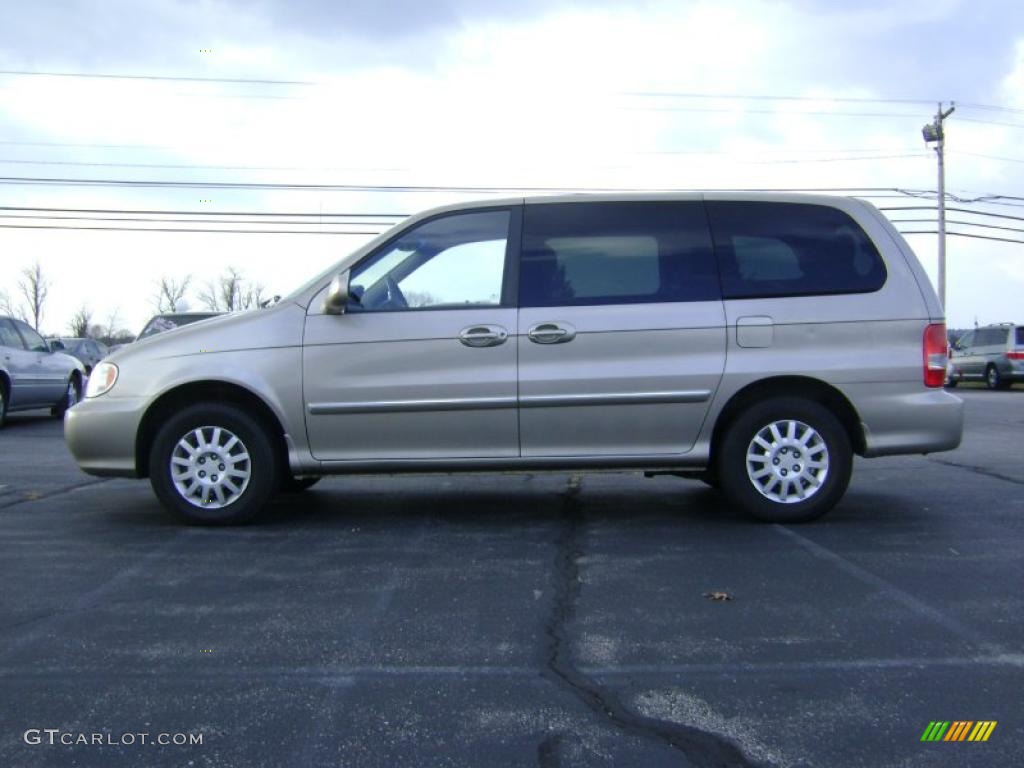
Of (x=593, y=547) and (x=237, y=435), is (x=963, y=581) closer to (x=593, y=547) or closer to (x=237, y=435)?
(x=593, y=547)

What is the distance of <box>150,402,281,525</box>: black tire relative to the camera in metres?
5.67

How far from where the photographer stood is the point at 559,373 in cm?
559

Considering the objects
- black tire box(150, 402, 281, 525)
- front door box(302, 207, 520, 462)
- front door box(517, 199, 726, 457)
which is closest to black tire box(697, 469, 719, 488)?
front door box(517, 199, 726, 457)

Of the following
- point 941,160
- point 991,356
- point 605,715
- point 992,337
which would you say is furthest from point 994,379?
point 605,715

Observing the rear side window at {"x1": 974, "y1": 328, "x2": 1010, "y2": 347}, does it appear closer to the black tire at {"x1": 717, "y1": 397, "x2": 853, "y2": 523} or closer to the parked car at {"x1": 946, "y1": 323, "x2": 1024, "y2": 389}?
the parked car at {"x1": 946, "y1": 323, "x2": 1024, "y2": 389}

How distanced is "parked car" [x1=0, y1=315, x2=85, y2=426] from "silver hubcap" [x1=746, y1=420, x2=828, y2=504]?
1081 cm

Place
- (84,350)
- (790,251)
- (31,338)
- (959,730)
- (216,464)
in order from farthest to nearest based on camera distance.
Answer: (84,350), (31,338), (790,251), (216,464), (959,730)

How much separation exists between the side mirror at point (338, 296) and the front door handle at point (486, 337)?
0.71m

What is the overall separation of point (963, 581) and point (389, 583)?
8.84 feet

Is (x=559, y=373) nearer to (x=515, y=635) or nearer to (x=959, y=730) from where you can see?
(x=515, y=635)

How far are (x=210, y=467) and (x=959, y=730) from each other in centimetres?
427

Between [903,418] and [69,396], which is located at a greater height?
[903,418]

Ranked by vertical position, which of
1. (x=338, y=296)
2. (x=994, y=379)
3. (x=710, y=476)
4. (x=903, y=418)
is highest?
(x=338, y=296)

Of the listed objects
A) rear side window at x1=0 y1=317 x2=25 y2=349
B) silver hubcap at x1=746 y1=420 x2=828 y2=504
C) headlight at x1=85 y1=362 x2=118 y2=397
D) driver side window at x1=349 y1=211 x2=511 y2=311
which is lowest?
silver hubcap at x1=746 y1=420 x2=828 y2=504
